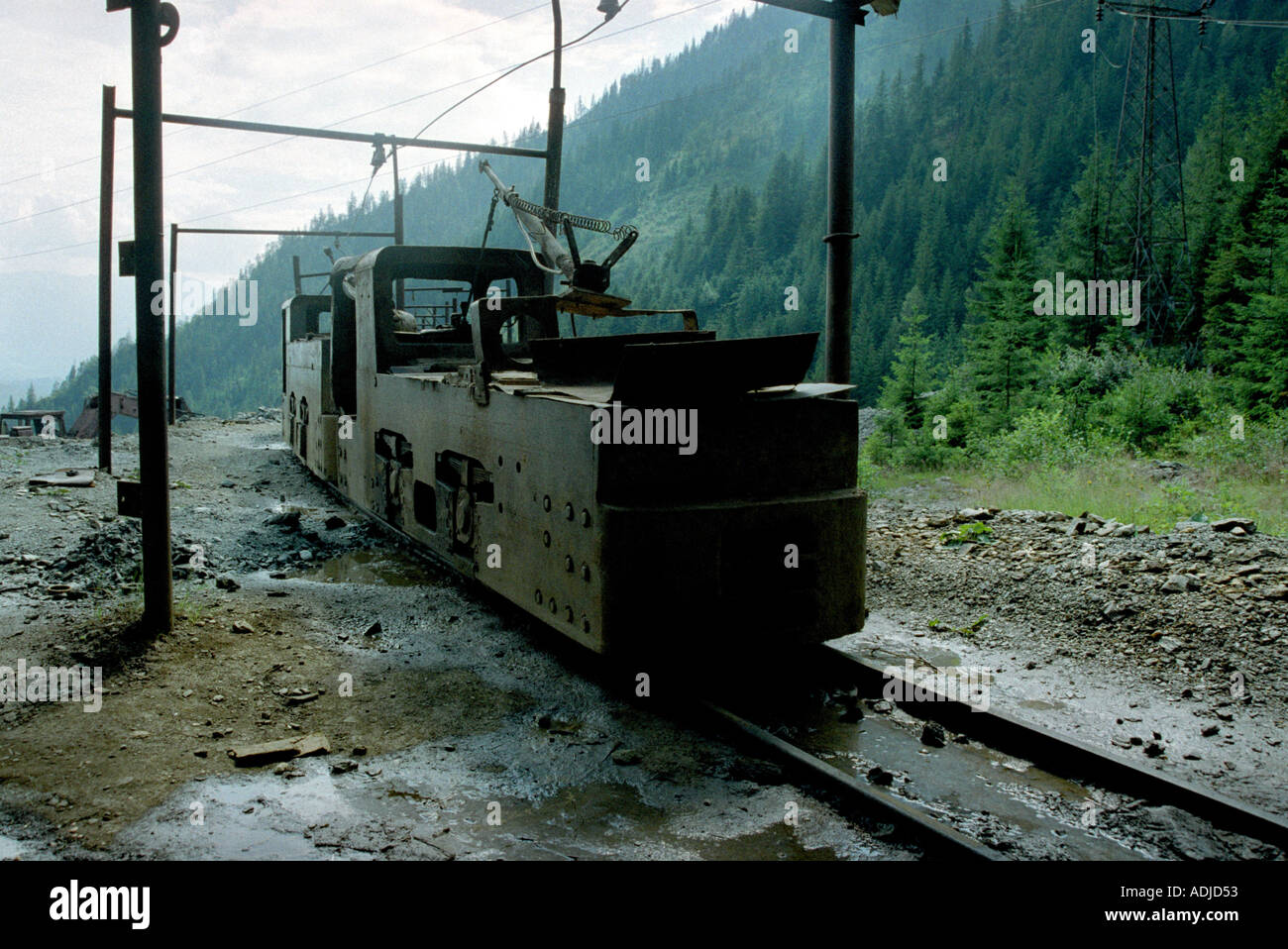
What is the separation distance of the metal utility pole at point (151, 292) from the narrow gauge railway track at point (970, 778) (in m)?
3.12

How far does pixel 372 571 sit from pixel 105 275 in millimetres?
7152

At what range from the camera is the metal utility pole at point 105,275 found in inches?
433

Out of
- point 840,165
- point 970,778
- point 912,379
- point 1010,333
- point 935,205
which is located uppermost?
point 935,205

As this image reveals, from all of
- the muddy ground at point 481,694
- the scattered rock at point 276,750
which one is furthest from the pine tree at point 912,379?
the scattered rock at point 276,750

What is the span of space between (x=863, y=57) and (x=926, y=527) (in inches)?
6930

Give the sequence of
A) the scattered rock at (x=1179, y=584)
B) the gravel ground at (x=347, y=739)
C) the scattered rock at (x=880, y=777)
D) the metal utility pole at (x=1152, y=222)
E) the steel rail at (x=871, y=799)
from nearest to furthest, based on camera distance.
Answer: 1. the steel rail at (x=871, y=799)
2. the gravel ground at (x=347, y=739)
3. the scattered rock at (x=880, y=777)
4. the scattered rock at (x=1179, y=584)
5. the metal utility pole at (x=1152, y=222)

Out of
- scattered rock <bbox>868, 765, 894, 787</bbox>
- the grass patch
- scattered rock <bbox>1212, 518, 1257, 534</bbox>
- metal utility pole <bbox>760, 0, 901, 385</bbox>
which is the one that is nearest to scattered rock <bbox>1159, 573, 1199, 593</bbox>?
scattered rock <bbox>1212, 518, 1257, 534</bbox>

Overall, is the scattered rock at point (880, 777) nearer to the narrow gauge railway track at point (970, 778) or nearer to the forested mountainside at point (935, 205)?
the narrow gauge railway track at point (970, 778)

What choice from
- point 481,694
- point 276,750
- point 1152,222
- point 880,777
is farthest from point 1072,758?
point 1152,222

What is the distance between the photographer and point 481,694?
4270mm

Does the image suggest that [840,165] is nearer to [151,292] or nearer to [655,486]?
[655,486]

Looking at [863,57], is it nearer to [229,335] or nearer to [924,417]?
[229,335]

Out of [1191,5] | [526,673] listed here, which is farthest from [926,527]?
[1191,5]
